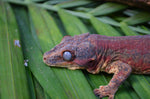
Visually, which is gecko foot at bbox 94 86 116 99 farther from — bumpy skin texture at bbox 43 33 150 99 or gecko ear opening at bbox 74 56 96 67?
gecko ear opening at bbox 74 56 96 67

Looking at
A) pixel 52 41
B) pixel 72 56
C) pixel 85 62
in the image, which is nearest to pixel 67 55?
pixel 72 56

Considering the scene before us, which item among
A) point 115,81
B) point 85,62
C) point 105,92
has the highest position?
point 85,62

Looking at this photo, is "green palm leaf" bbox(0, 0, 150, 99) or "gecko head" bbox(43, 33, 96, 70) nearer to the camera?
"green palm leaf" bbox(0, 0, 150, 99)

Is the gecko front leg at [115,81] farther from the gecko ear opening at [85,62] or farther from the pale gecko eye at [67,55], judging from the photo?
the pale gecko eye at [67,55]

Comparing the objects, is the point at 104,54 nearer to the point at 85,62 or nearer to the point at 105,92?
the point at 85,62

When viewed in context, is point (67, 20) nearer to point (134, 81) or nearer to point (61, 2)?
point (61, 2)

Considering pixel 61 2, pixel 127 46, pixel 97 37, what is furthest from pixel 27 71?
pixel 61 2

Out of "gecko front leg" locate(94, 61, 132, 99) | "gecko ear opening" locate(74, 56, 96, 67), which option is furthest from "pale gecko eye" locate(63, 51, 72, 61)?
"gecko front leg" locate(94, 61, 132, 99)

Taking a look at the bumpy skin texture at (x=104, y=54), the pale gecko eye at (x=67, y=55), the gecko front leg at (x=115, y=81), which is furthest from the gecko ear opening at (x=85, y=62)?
the gecko front leg at (x=115, y=81)
